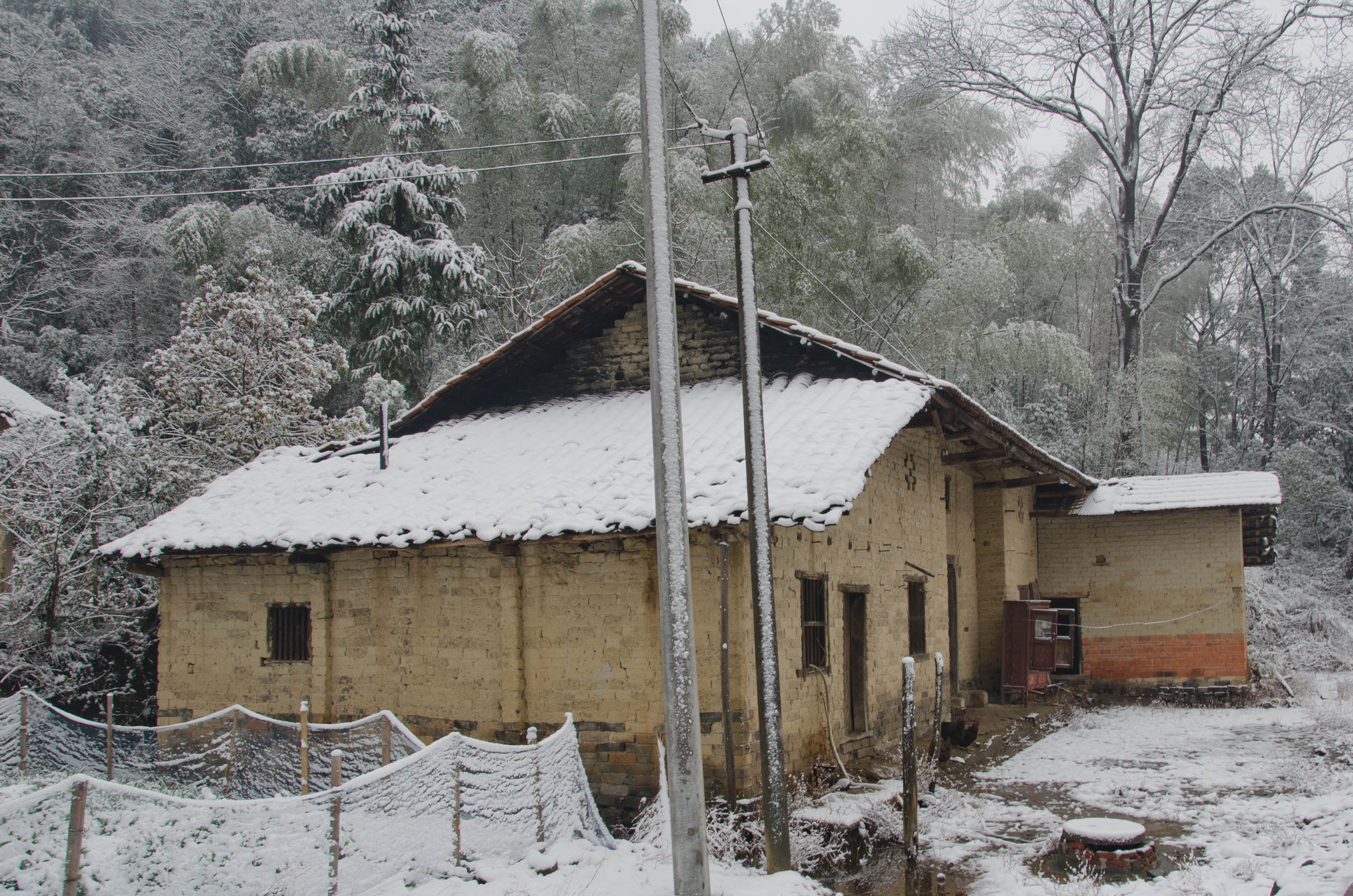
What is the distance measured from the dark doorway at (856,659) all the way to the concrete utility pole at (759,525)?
4.60m

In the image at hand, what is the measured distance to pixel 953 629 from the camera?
16.5 meters

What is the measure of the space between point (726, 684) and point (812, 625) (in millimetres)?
2064

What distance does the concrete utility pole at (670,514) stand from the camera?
6.60 m

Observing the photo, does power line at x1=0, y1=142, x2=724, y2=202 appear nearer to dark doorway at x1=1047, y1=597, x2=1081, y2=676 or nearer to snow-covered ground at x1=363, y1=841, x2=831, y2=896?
dark doorway at x1=1047, y1=597, x2=1081, y2=676

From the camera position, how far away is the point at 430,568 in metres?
11.6

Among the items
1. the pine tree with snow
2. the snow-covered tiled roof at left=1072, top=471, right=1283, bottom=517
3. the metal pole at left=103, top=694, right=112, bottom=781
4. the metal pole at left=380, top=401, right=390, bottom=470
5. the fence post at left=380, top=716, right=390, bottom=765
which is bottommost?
the metal pole at left=103, top=694, right=112, bottom=781

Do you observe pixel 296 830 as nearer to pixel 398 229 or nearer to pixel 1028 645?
pixel 1028 645

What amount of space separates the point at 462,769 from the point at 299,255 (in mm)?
21473

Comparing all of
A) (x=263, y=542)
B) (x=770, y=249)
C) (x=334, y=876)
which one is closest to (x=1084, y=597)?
(x=770, y=249)

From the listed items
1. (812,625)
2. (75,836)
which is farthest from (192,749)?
(812,625)

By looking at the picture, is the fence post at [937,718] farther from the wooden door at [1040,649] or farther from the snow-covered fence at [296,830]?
the wooden door at [1040,649]

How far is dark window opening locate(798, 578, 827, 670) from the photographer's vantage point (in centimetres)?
1102

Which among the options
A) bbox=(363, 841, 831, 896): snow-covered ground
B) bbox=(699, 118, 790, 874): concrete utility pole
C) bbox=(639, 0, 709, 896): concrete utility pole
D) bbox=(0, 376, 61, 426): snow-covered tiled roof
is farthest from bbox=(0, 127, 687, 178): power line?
bbox=(363, 841, 831, 896): snow-covered ground

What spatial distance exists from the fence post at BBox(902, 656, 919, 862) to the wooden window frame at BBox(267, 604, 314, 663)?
7.42 m
